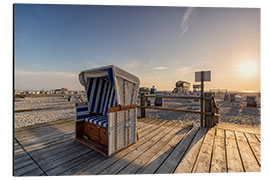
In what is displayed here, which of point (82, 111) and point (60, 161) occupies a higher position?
point (82, 111)

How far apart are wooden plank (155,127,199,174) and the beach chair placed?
101 cm

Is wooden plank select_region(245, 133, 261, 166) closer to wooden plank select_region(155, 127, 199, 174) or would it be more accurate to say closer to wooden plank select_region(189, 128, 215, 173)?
wooden plank select_region(189, 128, 215, 173)

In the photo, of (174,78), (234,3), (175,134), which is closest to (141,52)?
(174,78)

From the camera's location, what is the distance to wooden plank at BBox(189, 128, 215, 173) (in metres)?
2.01

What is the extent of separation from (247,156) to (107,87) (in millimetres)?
3978

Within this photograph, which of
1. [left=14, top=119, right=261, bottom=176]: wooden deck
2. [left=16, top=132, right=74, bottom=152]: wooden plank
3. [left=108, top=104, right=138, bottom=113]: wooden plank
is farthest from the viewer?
[left=16, top=132, right=74, bottom=152]: wooden plank

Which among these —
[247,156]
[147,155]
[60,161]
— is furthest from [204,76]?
[60,161]

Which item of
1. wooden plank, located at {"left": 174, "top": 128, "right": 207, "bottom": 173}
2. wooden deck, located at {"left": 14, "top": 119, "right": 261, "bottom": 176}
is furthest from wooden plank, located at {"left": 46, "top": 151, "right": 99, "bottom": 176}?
wooden plank, located at {"left": 174, "top": 128, "right": 207, "bottom": 173}

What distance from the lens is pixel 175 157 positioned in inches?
91.0

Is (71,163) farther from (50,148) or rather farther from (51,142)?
(51,142)
